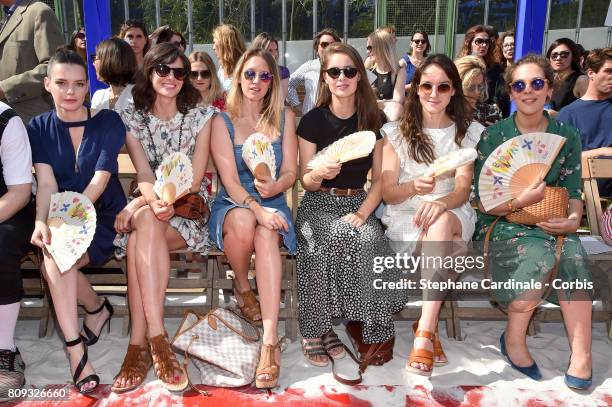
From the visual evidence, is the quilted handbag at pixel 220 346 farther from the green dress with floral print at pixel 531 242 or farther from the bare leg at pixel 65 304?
the green dress with floral print at pixel 531 242

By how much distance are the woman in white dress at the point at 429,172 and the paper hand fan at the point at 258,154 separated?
720 mm

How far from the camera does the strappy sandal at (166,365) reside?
265 cm

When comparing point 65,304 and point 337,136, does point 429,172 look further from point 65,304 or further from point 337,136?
point 65,304

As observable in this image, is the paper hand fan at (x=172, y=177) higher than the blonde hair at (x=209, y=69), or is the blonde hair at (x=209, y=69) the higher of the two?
the blonde hair at (x=209, y=69)

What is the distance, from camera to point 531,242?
2850mm

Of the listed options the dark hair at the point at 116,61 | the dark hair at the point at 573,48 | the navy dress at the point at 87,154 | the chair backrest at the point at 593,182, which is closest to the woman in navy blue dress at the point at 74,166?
the navy dress at the point at 87,154

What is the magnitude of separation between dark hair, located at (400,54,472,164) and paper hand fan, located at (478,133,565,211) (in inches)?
14.5

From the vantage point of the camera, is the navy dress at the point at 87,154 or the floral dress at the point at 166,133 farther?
the floral dress at the point at 166,133

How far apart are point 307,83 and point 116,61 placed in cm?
199

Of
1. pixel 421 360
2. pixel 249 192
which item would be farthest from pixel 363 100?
pixel 421 360

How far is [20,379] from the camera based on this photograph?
2697 millimetres

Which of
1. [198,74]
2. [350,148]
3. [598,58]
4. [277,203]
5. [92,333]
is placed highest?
[598,58]

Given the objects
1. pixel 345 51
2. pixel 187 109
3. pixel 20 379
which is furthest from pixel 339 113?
pixel 20 379

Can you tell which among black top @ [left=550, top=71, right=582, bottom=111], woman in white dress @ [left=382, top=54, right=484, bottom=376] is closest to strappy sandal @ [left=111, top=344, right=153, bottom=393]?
woman in white dress @ [left=382, top=54, right=484, bottom=376]
